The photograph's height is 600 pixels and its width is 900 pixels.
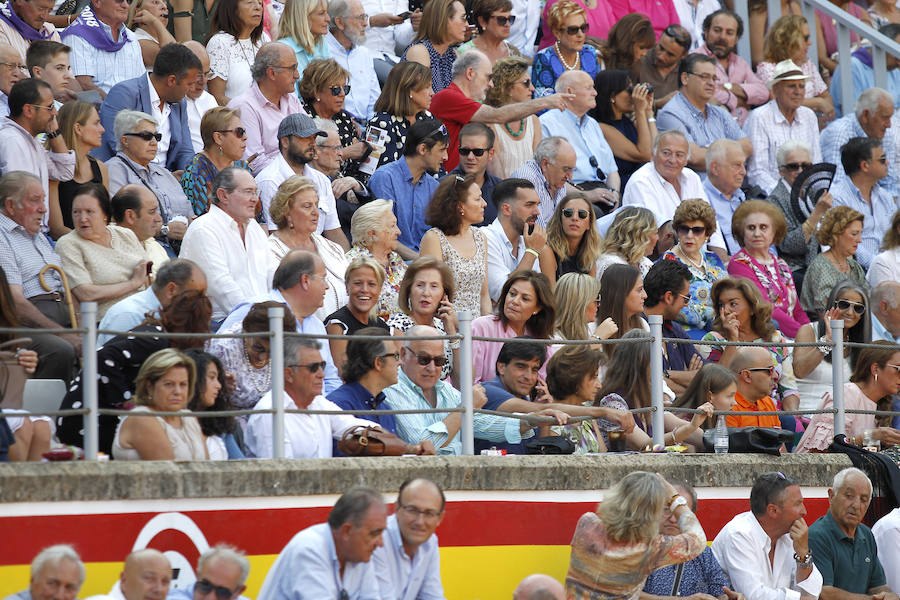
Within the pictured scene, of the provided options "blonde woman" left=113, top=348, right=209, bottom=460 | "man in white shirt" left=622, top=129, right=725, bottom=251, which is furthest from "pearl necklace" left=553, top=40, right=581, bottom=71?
"blonde woman" left=113, top=348, right=209, bottom=460

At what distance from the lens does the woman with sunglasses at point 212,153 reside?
Result: 37.9 feet

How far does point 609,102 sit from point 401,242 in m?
3.55

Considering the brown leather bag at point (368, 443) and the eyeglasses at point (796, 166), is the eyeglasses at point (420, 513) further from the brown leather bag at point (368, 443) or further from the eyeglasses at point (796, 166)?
the eyeglasses at point (796, 166)

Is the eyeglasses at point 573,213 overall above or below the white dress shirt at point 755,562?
above

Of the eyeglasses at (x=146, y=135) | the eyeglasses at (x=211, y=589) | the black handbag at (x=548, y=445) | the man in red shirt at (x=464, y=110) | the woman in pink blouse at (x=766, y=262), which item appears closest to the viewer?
the eyeglasses at (x=211, y=589)

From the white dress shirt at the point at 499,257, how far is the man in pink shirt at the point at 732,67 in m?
5.55

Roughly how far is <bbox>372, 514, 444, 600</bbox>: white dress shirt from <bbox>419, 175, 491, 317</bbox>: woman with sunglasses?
318 cm

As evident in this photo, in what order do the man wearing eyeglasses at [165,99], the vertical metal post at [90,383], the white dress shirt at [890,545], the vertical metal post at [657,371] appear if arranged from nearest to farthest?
the vertical metal post at [90,383] → the vertical metal post at [657,371] → the white dress shirt at [890,545] → the man wearing eyeglasses at [165,99]

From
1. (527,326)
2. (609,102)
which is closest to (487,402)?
(527,326)

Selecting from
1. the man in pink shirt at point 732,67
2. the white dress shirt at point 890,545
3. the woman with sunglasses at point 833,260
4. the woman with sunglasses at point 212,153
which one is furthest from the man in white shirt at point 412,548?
the man in pink shirt at point 732,67

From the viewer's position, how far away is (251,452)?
29.1 feet

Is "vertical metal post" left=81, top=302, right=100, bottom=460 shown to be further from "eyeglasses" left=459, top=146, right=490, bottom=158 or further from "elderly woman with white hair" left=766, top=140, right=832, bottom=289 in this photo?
"elderly woman with white hair" left=766, top=140, right=832, bottom=289

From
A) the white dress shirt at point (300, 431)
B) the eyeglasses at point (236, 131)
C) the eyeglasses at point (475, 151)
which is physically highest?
the eyeglasses at point (475, 151)

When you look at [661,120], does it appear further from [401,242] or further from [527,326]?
[527,326]
